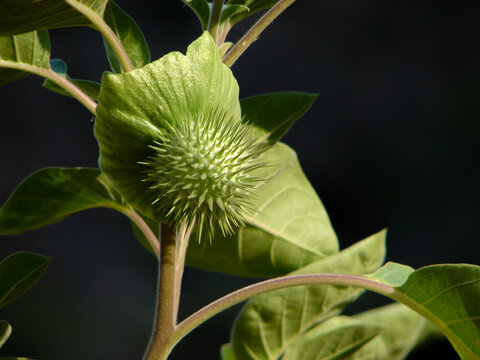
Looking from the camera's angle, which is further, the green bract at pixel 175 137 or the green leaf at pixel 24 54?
the green leaf at pixel 24 54

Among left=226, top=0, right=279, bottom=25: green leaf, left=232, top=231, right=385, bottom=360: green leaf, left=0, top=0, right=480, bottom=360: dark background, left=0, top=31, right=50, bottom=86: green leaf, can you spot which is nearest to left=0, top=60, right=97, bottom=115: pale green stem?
left=0, top=31, right=50, bottom=86: green leaf

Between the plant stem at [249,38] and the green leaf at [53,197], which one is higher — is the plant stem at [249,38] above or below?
above

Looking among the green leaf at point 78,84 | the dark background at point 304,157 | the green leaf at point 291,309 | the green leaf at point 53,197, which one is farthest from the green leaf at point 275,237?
the dark background at point 304,157

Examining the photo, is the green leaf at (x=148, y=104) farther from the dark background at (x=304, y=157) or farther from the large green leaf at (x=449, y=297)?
the dark background at (x=304, y=157)

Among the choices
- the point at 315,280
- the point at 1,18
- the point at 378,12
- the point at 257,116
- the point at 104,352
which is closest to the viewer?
the point at 1,18

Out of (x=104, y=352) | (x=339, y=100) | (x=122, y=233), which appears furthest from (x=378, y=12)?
(x=104, y=352)

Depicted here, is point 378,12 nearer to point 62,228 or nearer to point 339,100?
point 339,100

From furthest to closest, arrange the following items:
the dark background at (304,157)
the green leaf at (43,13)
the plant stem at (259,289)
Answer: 1. the dark background at (304,157)
2. the plant stem at (259,289)
3. the green leaf at (43,13)

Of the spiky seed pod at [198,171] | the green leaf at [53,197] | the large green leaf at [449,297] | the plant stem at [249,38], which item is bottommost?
the large green leaf at [449,297]

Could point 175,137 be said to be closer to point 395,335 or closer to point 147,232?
point 147,232
